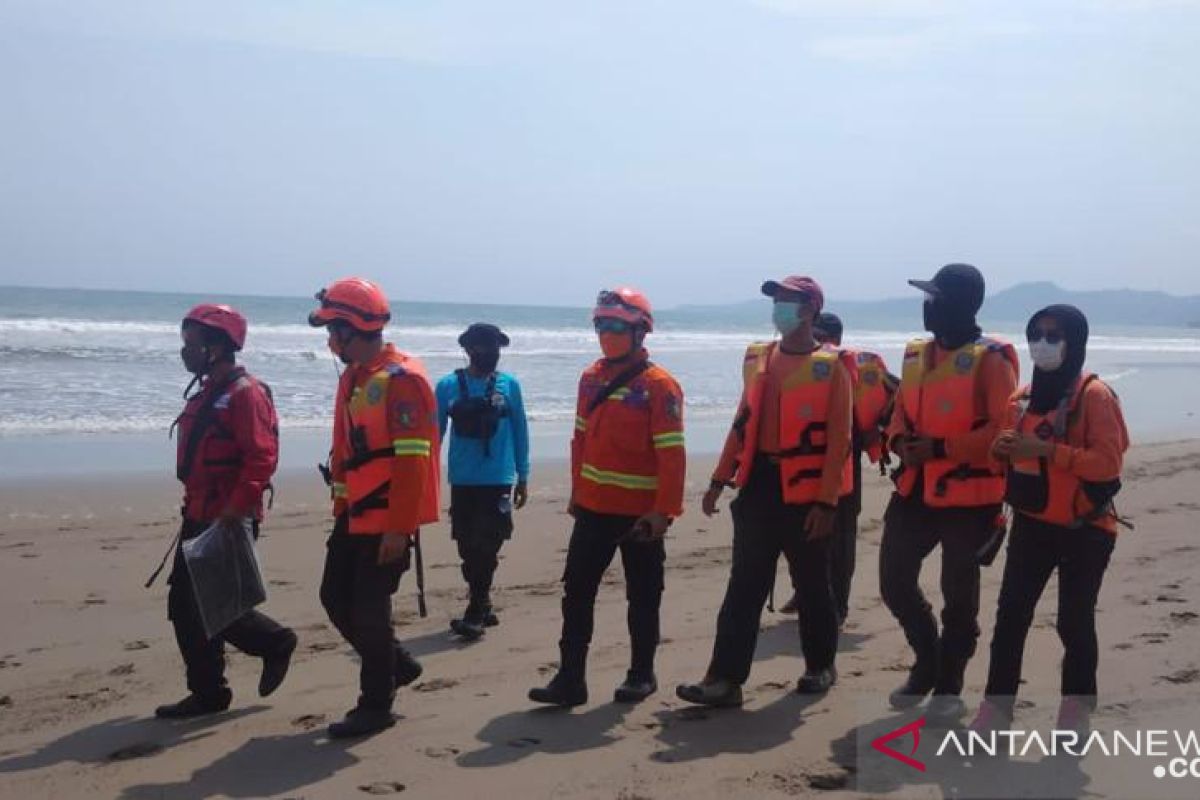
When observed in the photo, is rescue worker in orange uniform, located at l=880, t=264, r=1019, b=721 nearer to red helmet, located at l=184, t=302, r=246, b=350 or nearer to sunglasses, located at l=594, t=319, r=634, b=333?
sunglasses, located at l=594, t=319, r=634, b=333

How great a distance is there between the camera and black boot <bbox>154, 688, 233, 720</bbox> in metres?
5.84

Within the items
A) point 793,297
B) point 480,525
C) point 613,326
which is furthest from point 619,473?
point 480,525

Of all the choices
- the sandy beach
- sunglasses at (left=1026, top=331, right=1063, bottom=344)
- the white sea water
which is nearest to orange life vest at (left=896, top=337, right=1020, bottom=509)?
sunglasses at (left=1026, top=331, right=1063, bottom=344)

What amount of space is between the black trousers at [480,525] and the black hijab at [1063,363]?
3.58m

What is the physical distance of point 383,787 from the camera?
484 centimetres

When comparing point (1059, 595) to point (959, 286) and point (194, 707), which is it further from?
point (194, 707)

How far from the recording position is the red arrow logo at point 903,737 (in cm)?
491

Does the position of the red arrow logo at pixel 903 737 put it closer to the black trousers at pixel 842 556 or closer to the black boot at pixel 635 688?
the black boot at pixel 635 688

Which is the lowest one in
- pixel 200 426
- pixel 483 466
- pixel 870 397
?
pixel 483 466

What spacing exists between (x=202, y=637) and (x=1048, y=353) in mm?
3782

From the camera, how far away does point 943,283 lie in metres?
5.46

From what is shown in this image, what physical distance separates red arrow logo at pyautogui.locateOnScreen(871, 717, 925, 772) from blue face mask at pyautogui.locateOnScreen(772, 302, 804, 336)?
1.72 m

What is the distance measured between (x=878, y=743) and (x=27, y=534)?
25.3 ft

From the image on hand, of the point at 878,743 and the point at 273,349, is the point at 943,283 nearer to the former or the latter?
the point at 878,743
